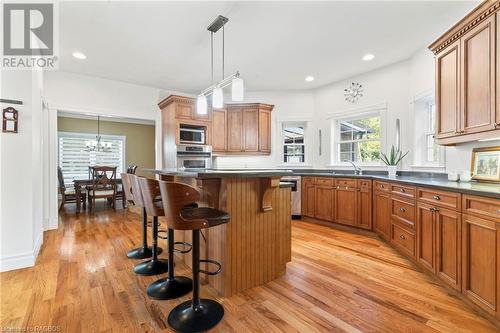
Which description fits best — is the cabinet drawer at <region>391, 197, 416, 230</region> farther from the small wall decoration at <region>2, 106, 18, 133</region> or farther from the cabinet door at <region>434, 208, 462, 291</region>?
the small wall decoration at <region>2, 106, 18, 133</region>

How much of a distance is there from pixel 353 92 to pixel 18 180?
5093 mm

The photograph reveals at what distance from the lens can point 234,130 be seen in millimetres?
5191

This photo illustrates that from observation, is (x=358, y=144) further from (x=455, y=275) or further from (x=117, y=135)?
(x=117, y=135)

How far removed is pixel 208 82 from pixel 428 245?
4435mm

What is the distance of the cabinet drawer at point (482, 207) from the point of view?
61.6 inches

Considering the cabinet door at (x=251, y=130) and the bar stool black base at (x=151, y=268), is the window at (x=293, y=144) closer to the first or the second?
the cabinet door at (x=251, y=130)

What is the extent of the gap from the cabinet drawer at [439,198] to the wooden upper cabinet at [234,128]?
3.53m

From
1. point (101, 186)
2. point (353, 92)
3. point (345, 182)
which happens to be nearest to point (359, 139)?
point (353, 92)

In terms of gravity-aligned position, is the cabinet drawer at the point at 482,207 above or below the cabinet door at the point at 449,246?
above

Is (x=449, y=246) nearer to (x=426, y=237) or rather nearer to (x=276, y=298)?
(x=426, y=237)

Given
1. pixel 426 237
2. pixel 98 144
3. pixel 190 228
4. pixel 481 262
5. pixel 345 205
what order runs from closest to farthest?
pixel 190 228
pixel 481 262
pixel 426 237
pixel 345 205
pixel 98 144

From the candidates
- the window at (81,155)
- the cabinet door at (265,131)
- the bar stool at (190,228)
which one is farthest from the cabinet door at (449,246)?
the window at (81,155)

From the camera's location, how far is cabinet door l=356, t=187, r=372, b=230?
11.8 ft

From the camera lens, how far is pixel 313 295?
1966 millimetres
